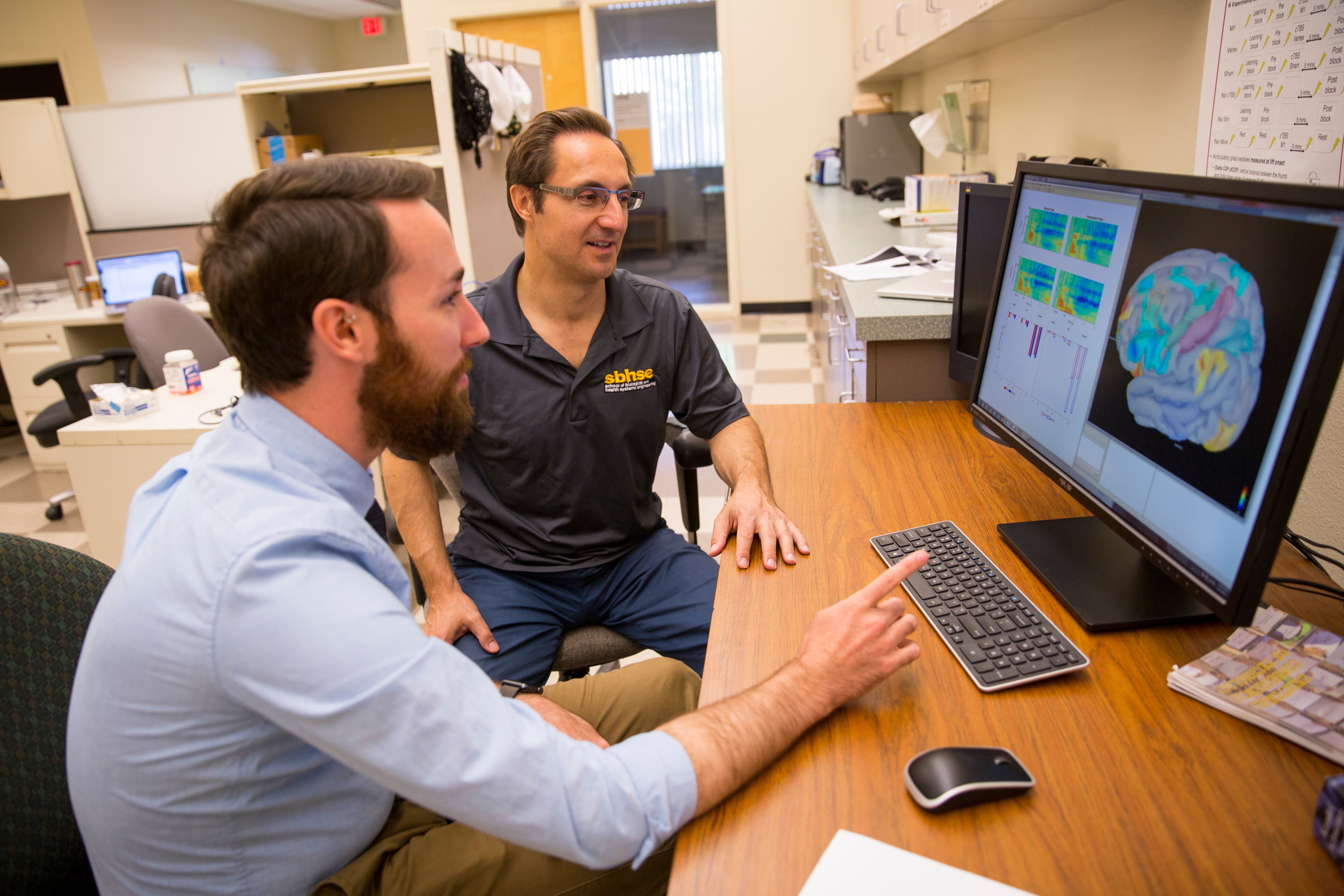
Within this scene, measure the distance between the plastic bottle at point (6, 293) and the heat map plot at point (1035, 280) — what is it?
14.8 ft

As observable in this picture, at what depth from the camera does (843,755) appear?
75 cm

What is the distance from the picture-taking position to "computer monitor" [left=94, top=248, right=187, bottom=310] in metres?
3.81

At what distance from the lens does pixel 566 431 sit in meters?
1.54

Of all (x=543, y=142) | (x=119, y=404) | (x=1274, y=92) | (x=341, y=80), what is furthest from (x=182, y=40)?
(x=1274, y=92)

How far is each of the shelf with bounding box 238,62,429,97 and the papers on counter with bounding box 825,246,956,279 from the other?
182 centimetres

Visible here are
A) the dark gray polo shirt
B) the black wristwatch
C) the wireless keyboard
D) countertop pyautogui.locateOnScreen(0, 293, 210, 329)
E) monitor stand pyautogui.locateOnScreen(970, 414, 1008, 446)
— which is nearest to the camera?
the wireless keyboard

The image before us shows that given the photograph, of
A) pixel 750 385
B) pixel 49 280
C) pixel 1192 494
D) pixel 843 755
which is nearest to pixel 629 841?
pixel 843 755

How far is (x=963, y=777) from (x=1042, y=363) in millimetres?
617

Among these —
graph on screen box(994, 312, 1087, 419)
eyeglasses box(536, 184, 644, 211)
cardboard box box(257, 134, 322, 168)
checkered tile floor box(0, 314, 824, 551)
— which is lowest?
checkered tile floor box(0, 314, 824, 551)

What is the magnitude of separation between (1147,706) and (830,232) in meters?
2.61

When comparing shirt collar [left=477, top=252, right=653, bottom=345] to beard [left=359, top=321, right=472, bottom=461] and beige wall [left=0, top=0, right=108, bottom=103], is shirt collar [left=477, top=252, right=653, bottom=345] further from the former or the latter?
beige wall [left=0, top=0, right=108, bottom=103]

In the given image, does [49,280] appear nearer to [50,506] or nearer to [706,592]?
[50,506]

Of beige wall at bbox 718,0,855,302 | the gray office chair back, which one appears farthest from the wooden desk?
beige wall at bbox 718,0,855,302

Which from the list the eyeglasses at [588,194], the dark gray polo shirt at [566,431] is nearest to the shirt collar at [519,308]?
the dark gray polo shirt at [566,431]
